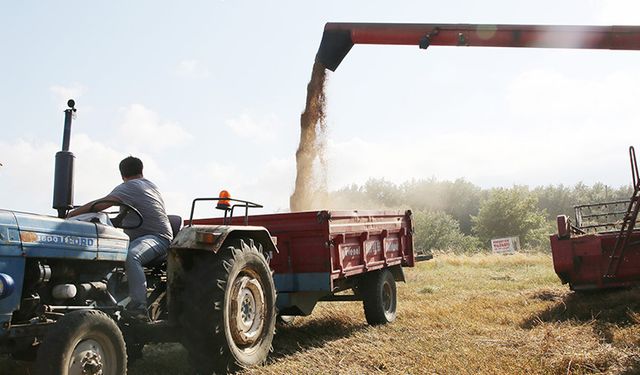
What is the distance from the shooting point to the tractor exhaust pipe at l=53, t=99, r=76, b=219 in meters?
4.31

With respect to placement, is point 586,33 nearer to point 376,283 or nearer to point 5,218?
point 376,283

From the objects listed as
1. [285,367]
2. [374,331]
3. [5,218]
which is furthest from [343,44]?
[5,218]

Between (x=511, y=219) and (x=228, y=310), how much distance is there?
48417mm

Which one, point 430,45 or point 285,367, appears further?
point 430,45

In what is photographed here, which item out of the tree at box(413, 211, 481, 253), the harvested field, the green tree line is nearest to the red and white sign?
the green tree line

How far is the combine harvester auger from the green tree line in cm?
2940

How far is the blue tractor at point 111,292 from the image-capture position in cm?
345

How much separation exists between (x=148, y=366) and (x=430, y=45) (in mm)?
4873

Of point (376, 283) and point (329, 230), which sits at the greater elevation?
point (329, 230)

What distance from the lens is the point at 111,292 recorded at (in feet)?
14.1

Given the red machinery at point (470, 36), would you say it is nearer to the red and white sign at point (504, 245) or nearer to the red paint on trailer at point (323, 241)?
the red paint on trailer at point (323, 241)

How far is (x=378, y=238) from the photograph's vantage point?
25.1 ft

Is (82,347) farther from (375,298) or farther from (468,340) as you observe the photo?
(375,298)

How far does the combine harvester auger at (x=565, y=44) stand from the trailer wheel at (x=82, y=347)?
5.12 metres
